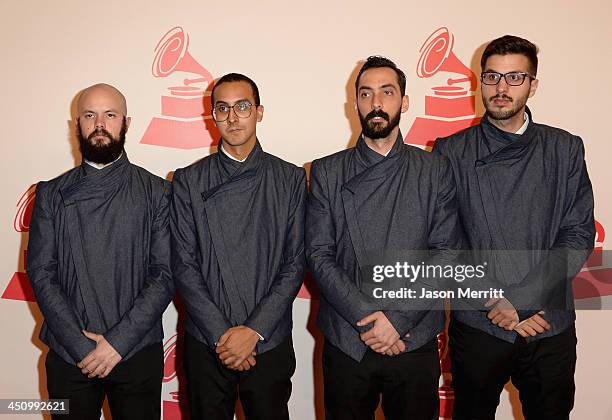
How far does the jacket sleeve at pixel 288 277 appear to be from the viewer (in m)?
2.42

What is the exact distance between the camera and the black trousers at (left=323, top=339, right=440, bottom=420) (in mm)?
2412

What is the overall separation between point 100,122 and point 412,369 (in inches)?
63.1

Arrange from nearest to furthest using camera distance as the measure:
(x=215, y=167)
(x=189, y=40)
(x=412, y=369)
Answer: (x=412, y=369) < (x=215, y=167) < (x=189, y=40)

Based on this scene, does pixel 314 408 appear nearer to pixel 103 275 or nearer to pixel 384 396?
pixel 384 396

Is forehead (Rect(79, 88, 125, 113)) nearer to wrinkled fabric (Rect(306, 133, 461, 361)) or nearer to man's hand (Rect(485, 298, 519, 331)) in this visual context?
wrinkled fabric (Rect(306, 133, 461, 361))

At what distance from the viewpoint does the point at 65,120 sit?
341cm

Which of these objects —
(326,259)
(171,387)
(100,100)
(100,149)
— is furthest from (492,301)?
(171,387)

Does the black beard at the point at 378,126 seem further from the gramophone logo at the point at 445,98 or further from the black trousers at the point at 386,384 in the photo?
the gramophone logo at the point at 445,98

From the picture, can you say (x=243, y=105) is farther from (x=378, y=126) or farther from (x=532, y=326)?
(x=532, y=326)

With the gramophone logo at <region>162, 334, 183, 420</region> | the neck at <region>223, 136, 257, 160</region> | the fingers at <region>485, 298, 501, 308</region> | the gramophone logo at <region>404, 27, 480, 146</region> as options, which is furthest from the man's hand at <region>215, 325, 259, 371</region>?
the gramophone logo at <region>404, 27, 480, 146</region>

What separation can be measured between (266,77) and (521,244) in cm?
165

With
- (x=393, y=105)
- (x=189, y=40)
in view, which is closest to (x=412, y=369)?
(x=393, y=105)

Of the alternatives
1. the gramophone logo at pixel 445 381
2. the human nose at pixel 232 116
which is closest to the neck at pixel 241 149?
the human nose at pixel 232 116

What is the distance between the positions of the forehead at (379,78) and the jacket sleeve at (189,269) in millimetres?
858
